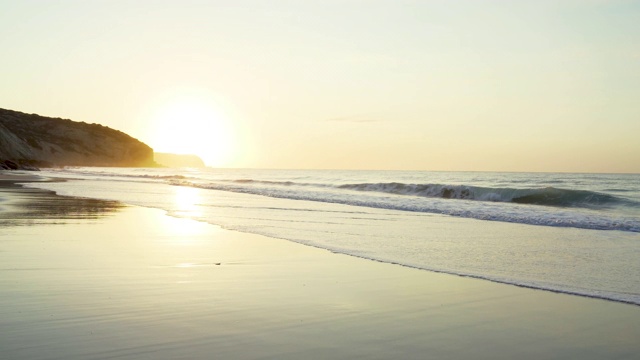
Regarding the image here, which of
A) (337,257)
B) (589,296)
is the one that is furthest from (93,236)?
(589,296)

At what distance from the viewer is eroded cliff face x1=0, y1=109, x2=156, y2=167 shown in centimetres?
15438

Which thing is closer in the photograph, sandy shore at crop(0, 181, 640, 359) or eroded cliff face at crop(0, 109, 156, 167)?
sandy shore at crop(0, 181, 640, 359)

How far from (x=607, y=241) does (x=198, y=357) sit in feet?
37.2

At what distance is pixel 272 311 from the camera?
584 cm

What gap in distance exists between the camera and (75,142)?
168875mm

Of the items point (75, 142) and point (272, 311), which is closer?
point (272, 311)

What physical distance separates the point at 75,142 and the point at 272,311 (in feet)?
588

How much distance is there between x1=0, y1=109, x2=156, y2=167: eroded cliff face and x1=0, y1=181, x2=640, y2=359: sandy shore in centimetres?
15027

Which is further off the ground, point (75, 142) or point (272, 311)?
point (75, 142)

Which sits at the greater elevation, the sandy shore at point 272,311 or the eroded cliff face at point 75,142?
the eroded cliff face at point 75,142

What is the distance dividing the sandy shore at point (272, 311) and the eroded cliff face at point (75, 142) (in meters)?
150

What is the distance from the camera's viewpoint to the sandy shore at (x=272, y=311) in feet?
15.1

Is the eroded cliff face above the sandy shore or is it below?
above

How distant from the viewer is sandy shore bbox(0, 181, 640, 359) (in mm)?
4594
